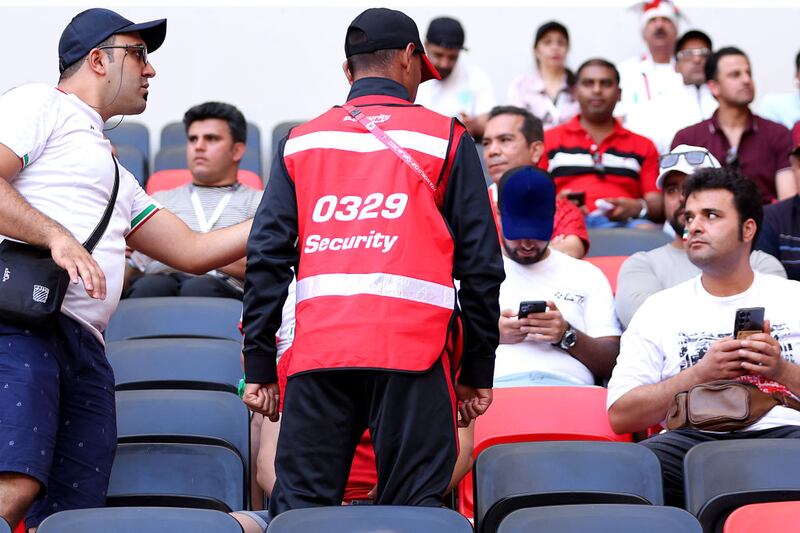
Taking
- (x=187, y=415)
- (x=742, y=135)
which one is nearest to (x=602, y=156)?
(x=742, y=135)

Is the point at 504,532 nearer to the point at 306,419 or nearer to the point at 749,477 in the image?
the point at 306,419

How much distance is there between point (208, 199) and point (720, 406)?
2878 mm

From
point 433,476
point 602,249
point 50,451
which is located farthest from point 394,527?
point 602,249

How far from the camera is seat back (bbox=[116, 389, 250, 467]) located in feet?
11.5

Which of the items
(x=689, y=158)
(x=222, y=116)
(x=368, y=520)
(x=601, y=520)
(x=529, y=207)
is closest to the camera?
(x=368, y=520)

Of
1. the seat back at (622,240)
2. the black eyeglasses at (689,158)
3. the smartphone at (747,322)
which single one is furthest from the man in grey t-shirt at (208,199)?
the smartphone at (747,322)

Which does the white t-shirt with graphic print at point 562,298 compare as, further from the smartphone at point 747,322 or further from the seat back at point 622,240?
the seat back at point 622,240

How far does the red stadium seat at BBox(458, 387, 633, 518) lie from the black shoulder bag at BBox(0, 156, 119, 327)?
132 centimetres

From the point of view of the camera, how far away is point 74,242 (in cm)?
269

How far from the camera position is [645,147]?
6125 mm

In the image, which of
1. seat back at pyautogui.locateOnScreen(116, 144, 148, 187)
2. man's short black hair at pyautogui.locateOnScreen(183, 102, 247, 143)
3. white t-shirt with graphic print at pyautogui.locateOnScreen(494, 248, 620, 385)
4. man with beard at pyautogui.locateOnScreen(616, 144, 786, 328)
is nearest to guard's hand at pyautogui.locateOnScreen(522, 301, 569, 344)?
white t-shirt with graphic print at pyautogui.locateOnScreen(494, 248, 620, 385)

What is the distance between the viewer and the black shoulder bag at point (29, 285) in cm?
270

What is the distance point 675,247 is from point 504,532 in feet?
8.06

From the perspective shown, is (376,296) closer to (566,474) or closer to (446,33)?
(566,474)
